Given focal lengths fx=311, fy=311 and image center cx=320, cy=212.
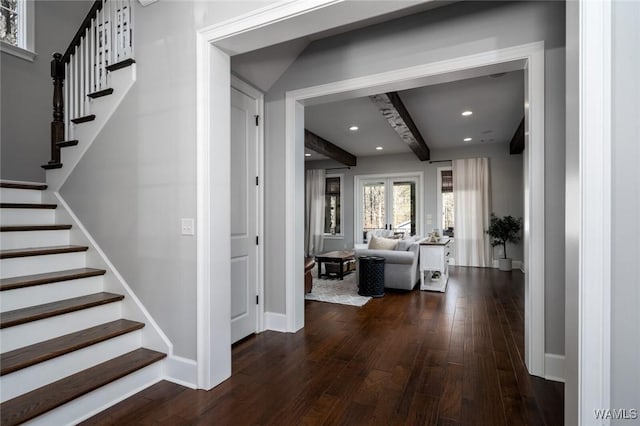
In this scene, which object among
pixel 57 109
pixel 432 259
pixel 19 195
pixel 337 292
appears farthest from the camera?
pixel 432 259

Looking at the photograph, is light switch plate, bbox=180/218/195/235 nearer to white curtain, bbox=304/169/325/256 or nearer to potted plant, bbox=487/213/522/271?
potted plant, bbox=487/213/522/271

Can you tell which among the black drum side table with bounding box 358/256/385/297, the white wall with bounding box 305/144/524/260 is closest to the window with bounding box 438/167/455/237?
the white wall with bounding box 305/144/524/260

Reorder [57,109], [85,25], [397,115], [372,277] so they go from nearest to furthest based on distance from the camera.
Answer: [85,25] < [57,109] < [397,115] < [372,277]

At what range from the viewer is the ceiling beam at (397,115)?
3.99 m

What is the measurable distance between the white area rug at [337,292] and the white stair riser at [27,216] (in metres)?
3.18

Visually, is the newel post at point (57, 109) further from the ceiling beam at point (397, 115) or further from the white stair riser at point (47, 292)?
the ceiling beam at point (397, 115)

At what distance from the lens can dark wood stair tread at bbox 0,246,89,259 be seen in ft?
7.12

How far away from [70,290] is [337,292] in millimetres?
3500

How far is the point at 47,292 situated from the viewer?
7.30 feet

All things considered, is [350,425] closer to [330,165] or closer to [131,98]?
[131,98]

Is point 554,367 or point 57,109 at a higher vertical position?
point 57,109

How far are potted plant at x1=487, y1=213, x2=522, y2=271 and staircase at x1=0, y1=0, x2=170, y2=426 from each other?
723 centimetres

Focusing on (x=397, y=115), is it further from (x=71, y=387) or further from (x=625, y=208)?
(x=71, y=387)

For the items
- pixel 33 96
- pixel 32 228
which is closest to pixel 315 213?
pixel 33 96
